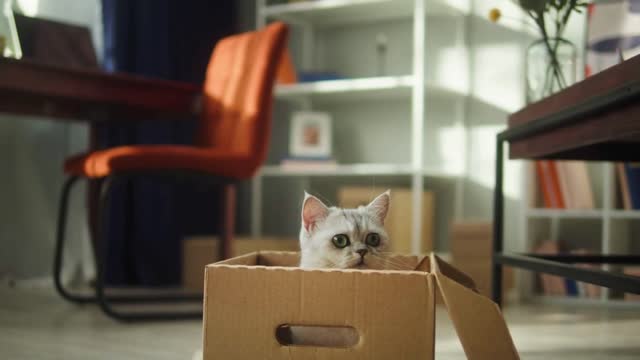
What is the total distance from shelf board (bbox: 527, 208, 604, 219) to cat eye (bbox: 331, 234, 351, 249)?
5.88 ft

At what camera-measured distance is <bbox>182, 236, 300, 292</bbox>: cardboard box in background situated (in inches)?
117

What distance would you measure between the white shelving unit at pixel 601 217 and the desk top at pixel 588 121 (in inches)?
34.6

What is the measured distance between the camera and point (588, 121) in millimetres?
1360

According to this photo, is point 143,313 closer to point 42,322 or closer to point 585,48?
point 42,322

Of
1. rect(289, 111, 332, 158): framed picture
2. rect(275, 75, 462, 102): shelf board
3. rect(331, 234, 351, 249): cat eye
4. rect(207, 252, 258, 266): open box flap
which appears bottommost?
rect(207, 252, 258, 266): open box flap

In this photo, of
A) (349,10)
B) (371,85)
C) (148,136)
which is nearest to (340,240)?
(371,85)

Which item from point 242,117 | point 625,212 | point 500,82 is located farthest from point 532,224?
point 242,117

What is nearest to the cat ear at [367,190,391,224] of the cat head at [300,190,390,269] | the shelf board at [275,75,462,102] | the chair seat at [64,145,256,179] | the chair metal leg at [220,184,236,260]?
the cat head at [300,190,390,269]

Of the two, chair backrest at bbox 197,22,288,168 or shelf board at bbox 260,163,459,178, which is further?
shelf board at bbox 260,163,459,178

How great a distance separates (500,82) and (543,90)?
1.26m

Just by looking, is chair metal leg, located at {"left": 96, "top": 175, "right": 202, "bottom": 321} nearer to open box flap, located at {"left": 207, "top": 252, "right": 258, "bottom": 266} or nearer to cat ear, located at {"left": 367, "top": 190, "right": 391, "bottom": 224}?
open box flap, located at {"left": 207, "top": 252, "right": 258, "bottom": 266}

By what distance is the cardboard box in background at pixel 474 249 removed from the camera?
270cm

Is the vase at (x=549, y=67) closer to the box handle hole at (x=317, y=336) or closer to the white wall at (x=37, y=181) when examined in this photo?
the box handle hole at (x=317, y=336)

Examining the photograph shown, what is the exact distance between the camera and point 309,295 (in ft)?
3.48
